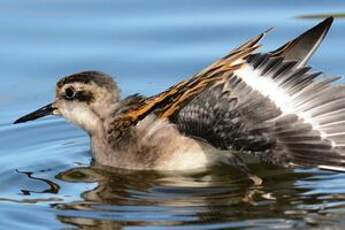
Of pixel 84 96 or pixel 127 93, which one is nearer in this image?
pixel 84 96

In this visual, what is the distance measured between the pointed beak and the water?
279mm

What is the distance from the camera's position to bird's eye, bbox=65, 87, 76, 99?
15.2 meters

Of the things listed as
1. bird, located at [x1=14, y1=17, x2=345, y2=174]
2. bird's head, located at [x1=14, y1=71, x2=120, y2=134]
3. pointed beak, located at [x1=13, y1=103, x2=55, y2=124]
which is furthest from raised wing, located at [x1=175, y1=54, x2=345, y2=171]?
pointed beak, located at [x1=13, y1=103, x2=55, y2=124]

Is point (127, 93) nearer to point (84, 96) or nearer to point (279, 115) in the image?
point (84, 96)

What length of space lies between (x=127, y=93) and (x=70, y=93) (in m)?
1.55

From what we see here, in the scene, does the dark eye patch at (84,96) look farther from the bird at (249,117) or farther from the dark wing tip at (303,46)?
the dark wing tip at (303,46)

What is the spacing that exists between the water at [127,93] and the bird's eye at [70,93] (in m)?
0.54

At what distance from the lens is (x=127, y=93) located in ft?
54.7

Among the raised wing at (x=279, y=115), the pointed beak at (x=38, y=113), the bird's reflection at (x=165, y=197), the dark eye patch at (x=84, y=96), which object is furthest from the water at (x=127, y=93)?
the dark eye patch at (x=84, y=96)

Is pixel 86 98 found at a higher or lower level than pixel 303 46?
lower

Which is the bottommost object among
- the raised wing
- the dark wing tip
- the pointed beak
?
the raised wing

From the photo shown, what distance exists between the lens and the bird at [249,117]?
44.0 feet

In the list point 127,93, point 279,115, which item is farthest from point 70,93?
point 279,115

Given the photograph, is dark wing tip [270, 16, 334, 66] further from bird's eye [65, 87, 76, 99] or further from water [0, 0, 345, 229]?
bird's eye [65, 87, 76, 99]
